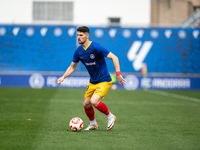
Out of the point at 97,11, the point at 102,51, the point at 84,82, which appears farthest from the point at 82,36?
the point at 97,11

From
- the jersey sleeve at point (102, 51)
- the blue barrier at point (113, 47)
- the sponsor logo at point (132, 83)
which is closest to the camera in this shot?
the jersey sleeve at point (102, 51)

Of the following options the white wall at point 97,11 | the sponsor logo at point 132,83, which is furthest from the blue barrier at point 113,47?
the white wall at point 97,11

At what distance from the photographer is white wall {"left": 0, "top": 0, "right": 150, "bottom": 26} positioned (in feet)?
95.0

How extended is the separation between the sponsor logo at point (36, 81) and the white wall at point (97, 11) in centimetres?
891

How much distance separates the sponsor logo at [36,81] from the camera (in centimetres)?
2145

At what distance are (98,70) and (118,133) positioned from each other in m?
1.35

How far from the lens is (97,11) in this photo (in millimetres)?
29219

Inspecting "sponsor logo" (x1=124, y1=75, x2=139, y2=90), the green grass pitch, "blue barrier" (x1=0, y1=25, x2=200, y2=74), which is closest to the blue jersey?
the green grass pitch

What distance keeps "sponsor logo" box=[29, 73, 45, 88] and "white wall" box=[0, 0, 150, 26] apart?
8908 mm

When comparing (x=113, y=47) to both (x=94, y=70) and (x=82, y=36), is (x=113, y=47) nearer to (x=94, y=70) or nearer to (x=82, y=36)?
(x=94, y=70)

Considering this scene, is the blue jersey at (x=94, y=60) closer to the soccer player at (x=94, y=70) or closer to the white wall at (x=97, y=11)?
the soccer player at (x=94, y=70)

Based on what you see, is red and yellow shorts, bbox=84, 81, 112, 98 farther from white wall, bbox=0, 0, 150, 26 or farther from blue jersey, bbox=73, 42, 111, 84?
white wall, bbox=0, 0, 150, 26

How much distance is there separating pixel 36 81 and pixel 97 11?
34.7ft

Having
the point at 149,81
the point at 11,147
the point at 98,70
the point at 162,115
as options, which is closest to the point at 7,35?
the point at 149,81
